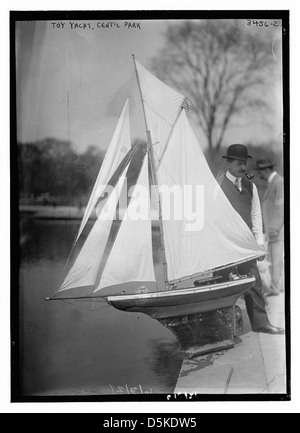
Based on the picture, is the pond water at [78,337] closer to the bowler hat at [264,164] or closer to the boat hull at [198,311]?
the boat hull at [198,311]

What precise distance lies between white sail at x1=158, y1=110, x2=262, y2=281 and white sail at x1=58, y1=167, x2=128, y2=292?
0.38m

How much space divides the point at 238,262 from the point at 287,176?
74 cm

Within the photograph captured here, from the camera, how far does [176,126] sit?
470 centimetres

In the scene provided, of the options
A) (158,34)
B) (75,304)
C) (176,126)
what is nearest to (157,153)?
(176,126)

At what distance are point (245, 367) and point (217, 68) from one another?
2.24 m

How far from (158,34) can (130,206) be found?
1.29 m

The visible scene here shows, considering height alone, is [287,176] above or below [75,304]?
above

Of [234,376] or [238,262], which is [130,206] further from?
[234,376]

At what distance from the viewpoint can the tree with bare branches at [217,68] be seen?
4.71m

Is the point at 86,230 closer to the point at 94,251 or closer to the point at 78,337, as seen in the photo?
the point at 94,251

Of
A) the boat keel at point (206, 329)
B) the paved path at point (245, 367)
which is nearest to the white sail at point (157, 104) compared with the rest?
the boat keel at point (206, 329)

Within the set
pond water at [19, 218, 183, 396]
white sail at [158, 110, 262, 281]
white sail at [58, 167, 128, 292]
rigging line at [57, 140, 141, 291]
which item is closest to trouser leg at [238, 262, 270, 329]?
white sail at [158, 110, 262, 281]

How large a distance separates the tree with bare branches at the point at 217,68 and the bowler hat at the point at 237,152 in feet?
0.30
